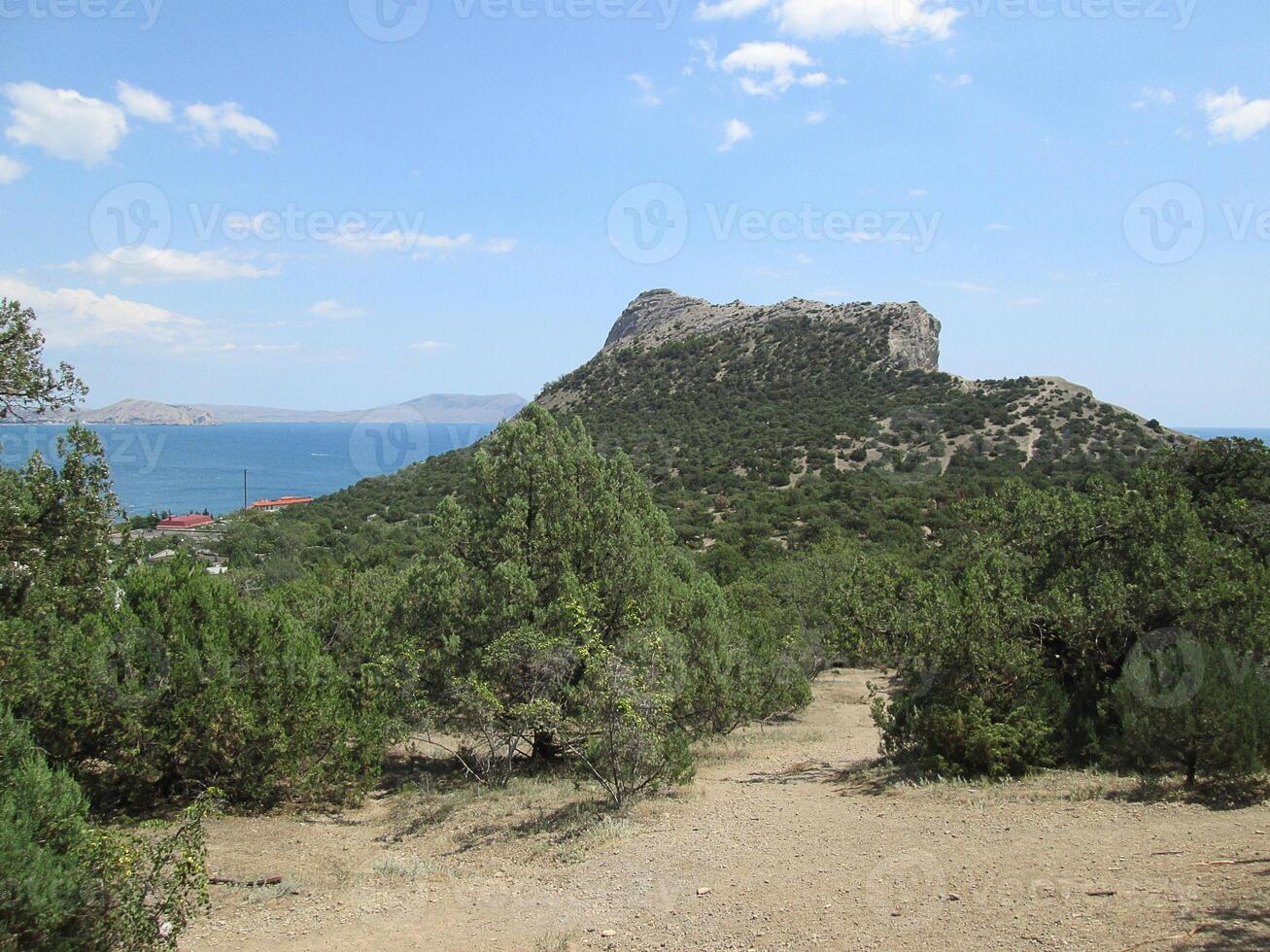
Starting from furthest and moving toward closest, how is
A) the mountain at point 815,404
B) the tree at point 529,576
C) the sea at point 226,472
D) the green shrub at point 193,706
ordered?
the sea at point 226,472, the mountain at point 815,404, the tree at point 529,576, the green shrub at point 193,706

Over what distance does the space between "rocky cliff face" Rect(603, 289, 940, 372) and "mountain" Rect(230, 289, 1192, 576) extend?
0.27 metres

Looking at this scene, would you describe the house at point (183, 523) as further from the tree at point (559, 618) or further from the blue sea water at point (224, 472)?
the tree at point (559, 618)

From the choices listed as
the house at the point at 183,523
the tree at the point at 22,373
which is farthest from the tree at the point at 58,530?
the house at the point at 183,523

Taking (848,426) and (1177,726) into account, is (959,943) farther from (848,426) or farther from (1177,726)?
(848,426)

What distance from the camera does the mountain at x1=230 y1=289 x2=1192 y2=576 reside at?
40531mm

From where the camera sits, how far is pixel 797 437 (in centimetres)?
5216

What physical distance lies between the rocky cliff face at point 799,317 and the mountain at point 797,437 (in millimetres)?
270

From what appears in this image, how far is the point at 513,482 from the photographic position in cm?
1316

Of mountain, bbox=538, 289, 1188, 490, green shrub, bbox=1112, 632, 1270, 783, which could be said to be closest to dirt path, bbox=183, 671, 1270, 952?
green shrub, bbox=1112, 632, 1270, 783

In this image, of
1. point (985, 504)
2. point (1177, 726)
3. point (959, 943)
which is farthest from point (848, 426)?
point (959, 943)

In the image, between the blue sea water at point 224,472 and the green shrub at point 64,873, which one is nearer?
the green shrub at point 64,873

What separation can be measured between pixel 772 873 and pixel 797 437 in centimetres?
4612

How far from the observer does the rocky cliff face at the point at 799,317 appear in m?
65.1

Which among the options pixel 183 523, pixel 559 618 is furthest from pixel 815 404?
pixel 559 618
